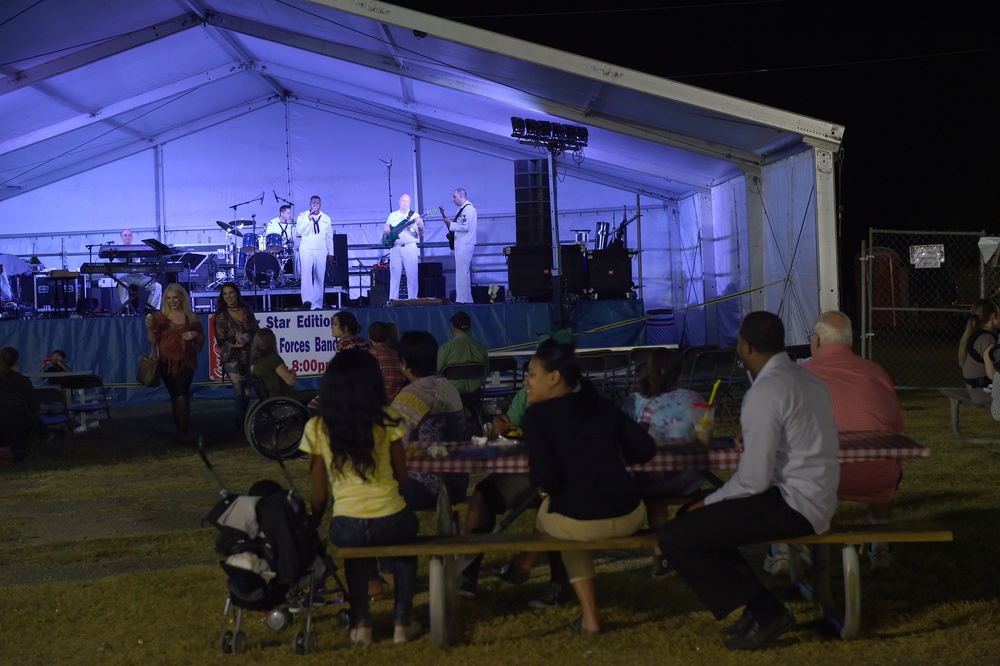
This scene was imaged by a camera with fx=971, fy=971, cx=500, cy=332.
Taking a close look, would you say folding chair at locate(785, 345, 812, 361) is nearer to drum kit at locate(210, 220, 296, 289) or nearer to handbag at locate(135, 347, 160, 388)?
handbag at locate(135, 347, 160, 388)

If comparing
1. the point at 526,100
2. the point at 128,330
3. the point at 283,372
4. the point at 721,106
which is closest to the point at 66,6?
the point at 128,330

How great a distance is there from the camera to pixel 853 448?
3.89 m

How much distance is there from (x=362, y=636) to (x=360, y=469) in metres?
0.68

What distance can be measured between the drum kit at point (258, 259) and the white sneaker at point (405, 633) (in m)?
12.5

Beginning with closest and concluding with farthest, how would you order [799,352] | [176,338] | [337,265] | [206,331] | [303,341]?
1. [176,338]
2. [799,352]
3. [303,341]
4. [206,331]
5. [337,265]

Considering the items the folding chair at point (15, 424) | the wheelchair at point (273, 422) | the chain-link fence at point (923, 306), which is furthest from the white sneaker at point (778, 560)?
the chain-link fence at point (923, 306)

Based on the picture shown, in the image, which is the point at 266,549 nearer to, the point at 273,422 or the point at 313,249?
the point at 273,422

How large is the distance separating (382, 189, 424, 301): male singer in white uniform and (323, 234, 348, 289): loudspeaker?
0.82 m

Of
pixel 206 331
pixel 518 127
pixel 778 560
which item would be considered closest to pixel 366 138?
pixel 518 127

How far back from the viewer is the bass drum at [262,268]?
1583 cm

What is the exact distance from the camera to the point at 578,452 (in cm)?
354

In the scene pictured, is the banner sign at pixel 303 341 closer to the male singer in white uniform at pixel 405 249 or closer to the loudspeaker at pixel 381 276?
the male singer in white uniform at pixel 405 249

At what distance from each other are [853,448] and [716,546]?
0.79 meters

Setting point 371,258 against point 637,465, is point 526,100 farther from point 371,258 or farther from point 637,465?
point 637,465
